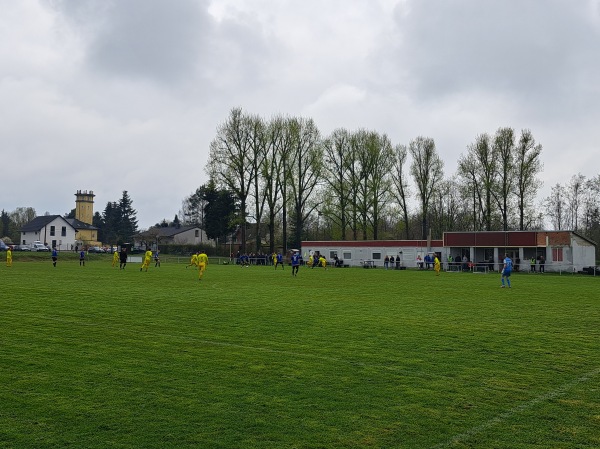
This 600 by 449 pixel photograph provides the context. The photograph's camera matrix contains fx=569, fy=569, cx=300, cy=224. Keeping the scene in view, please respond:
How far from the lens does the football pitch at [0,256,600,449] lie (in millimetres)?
6637

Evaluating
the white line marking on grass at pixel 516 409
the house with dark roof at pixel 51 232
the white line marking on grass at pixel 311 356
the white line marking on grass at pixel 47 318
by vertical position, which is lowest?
the white line marking on grass at pixel 516 409

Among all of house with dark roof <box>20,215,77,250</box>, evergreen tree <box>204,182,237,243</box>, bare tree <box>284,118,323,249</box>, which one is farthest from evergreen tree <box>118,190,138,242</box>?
bare tree <box>284,118,323,249</box>

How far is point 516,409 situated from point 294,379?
333 cm

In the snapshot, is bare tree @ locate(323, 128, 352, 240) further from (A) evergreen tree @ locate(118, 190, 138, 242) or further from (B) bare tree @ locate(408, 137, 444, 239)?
(A) evergreen tree @ locate(118, 190, 138, 242)

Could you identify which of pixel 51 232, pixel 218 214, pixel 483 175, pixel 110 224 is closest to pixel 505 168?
pixel 483 175

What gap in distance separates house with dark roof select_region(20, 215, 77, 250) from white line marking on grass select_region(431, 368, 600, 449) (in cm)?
10710

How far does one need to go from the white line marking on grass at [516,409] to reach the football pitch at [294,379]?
27 millimetres

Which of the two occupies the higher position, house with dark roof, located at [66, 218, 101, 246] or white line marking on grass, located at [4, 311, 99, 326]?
house with dark roof, located at [66, 218, 101, 246]

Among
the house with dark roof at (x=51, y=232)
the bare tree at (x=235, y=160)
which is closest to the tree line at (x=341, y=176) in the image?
the bare tree at (x=235, y=160)

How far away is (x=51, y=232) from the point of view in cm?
10638

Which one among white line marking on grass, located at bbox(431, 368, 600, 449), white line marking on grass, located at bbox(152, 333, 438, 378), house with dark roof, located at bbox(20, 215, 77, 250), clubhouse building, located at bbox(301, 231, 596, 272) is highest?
house with dark roof, located at bbox(20, 215, 77, 250)

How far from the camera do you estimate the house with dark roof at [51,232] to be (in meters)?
106

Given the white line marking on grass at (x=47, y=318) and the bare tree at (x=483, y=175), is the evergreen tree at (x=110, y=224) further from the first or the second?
the white line marking on grass at (x=47, y=318)

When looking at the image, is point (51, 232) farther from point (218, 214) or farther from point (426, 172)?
point (426, 172)
